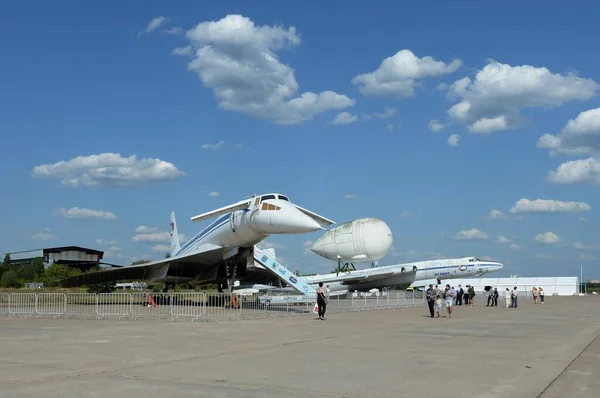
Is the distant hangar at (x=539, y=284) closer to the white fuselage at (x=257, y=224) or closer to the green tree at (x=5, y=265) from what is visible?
the white fuselage at (x=257, y=224)

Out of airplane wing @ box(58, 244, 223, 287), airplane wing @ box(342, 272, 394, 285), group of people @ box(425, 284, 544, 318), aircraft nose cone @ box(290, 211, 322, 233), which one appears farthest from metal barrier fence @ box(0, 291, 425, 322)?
airplane wing @ box(342, 272, 394, 285)

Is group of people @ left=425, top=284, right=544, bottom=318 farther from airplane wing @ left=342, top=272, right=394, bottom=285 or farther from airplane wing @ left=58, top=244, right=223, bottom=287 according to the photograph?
airplane wing @ left=342, top=272, right=394, bottom=285

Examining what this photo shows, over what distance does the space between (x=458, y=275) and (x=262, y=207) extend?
31457 millimetres

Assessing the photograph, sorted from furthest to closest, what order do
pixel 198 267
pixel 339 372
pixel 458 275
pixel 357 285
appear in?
1. pixel 357 285
2. pixel 458 275
3. pixel 198 267
4. pixel 339 372

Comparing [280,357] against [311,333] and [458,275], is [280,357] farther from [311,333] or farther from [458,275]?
[458,275]

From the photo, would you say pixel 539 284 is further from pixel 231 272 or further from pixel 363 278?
pixel 231 272

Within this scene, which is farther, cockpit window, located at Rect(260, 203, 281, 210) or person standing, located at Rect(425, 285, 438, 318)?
cockpit window, located at Rect(260, 203, 281, 210)

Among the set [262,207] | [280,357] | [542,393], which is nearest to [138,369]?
[280,357]

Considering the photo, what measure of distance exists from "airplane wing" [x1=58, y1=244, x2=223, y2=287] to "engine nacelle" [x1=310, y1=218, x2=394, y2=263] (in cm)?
2588

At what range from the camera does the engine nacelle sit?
5375 centimetres

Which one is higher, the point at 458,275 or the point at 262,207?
the point at 262,207

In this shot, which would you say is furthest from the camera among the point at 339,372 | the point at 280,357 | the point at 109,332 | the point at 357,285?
the point at 357,285

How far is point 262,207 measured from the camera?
A: 23.5 metres

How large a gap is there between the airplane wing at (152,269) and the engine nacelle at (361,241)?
1019 inches
